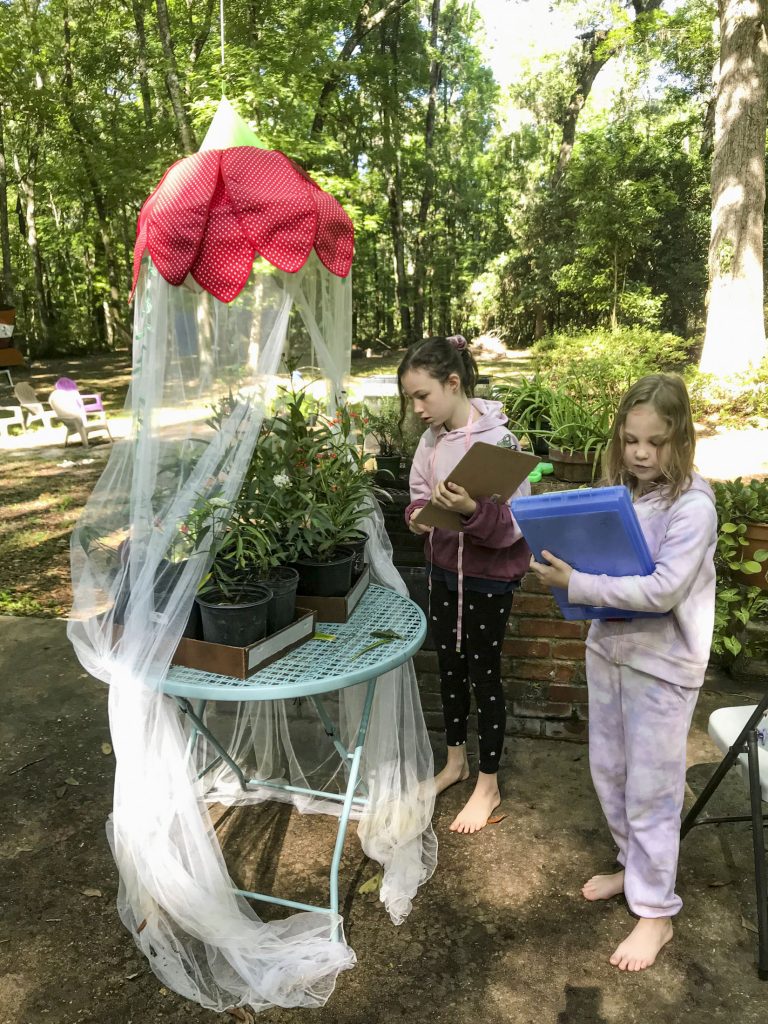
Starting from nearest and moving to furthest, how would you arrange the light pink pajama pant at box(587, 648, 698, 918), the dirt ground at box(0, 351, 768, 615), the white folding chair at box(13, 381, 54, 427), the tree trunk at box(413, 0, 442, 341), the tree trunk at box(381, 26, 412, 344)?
the light pink pajama pant at box(587, 648, 698, 918), the dirt ground at box(0, 351, 768, 615), the white folding chair at box(13, 381, 54, 427), the tree trunk at box(381, 26, 412, 344), the tree trunk at box(413, 0, 442, 341)

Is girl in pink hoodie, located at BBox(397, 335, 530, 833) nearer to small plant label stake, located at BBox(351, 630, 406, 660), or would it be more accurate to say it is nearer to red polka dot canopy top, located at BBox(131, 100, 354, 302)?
small plant label stake, located at BBox(351, 630, 406, 660)

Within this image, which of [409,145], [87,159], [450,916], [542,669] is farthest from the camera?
[409,145]

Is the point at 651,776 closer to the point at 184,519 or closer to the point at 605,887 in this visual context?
the point at 605,887

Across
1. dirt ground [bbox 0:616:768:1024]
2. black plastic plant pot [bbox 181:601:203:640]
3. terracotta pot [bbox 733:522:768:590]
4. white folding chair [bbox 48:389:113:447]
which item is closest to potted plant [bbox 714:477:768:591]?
terracotta pot [bbox 733:522:768:590]

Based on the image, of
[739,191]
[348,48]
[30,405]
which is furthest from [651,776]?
[348,48]

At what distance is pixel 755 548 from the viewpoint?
10.4 ft

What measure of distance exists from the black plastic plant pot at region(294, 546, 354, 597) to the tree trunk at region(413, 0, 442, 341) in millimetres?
20616

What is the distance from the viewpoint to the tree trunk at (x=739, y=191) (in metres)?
8.06

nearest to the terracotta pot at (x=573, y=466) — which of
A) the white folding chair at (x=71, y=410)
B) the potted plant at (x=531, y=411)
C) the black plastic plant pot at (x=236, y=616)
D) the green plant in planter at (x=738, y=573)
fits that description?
the potted plant at (x=531, y=411)

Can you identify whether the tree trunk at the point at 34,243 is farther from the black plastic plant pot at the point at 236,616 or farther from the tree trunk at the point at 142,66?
the black plastic plant pot at the point at 236,616

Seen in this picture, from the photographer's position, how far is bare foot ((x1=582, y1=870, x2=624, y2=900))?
2172 mm

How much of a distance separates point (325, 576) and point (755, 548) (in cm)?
199

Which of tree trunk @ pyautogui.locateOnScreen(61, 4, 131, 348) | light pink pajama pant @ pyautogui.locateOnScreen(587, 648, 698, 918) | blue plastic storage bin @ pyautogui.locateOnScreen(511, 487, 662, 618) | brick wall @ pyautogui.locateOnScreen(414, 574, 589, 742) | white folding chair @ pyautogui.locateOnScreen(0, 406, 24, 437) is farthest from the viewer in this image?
tree trunk @ pyautogui.locateOnScreen(61, 4, 131, 348)

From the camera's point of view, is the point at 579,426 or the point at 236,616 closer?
the point at 236,616
